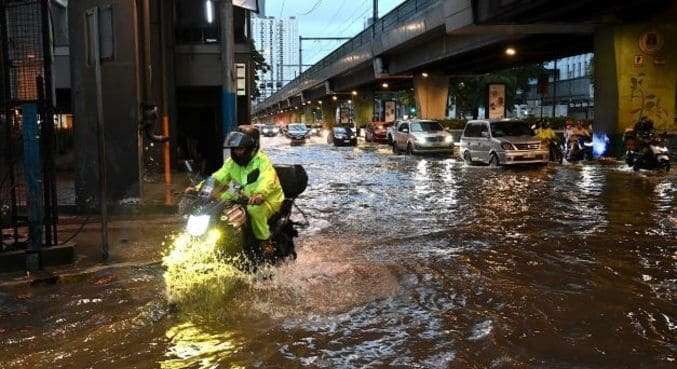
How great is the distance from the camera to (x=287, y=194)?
27.2 ft

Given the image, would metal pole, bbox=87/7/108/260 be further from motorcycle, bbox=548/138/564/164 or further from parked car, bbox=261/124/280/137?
parked car, bbox=261/124/280/137

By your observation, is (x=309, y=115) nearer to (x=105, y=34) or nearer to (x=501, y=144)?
(x=501, y=144)

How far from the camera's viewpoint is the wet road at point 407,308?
545 cm

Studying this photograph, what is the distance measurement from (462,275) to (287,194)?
223cm

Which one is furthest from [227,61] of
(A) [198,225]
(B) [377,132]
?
(B) [377,132]

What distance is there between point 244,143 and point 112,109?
6.91 m

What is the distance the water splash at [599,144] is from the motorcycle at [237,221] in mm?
22776

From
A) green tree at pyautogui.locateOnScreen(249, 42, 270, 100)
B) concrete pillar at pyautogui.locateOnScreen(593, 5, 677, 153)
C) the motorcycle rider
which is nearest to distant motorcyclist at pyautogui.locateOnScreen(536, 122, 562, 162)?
concrete pillar at pyautogui.locateOnScreen(593, 5, 677, 153)

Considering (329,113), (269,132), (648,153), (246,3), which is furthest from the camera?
(329,113)

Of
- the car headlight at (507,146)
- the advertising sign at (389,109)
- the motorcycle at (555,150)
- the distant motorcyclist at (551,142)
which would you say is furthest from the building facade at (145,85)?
the advertising sign at (389,109)

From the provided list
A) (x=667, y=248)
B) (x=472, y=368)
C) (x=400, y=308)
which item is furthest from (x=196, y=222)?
(x=667, y=248)

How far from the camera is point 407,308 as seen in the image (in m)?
6.79

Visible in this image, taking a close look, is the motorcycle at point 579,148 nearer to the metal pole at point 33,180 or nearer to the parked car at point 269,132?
the metal pole at point 33,180

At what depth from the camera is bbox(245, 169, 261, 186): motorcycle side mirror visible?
718cm
